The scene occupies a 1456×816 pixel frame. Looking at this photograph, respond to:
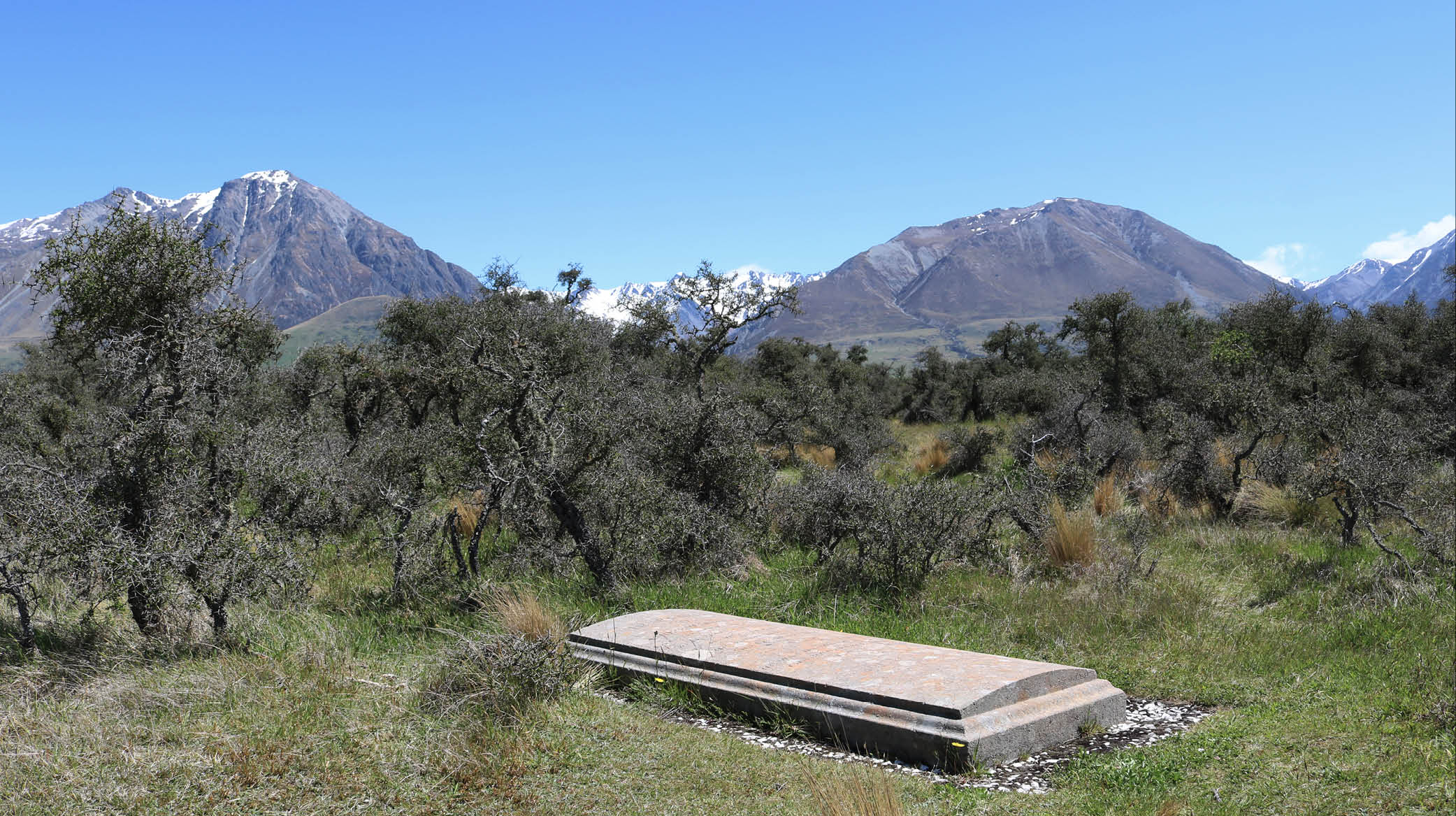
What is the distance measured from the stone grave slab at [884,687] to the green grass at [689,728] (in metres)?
0.31

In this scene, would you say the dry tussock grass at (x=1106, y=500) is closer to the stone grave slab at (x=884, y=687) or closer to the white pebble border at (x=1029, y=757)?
the white pebble border at (x=1029, y=757)

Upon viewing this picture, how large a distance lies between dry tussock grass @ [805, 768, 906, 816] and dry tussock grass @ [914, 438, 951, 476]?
14.6 metres

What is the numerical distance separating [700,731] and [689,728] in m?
0.10

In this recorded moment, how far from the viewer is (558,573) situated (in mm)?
8750

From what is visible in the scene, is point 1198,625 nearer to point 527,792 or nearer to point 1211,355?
point 527,792

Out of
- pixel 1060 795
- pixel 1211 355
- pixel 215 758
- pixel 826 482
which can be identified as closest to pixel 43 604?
pixel 215 758

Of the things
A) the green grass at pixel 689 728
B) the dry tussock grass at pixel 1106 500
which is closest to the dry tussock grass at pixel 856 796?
the green grass at pixel 689 728

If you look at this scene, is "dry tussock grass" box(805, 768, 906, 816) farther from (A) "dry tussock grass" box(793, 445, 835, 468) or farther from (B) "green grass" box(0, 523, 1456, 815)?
(A) "dry tussock grass" box(793, 445, 835, 468)

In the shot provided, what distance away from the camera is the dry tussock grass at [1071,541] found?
8.41 meters

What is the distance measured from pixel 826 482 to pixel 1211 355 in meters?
13.7

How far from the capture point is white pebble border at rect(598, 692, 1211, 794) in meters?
4.36

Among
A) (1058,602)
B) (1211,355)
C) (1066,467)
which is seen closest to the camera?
(1058,602)

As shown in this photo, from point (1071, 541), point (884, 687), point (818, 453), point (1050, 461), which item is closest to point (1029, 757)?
point (884, 687)

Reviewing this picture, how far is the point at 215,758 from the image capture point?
13.3 ft
